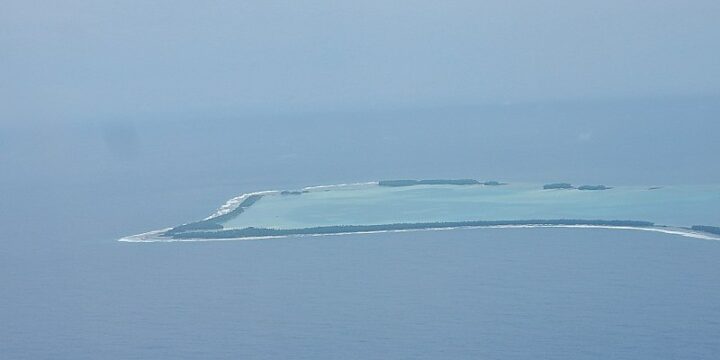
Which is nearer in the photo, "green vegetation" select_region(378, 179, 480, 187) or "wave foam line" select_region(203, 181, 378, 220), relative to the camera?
"wave foam line" select_region(203, 181, 378, 220)

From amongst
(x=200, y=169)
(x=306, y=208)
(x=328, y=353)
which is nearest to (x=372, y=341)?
(x=328, y=353)

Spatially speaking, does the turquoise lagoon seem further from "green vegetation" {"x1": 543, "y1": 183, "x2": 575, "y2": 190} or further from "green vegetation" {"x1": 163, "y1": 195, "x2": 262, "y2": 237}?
"green vegetation" {"x1": 543, "y1": 183, "x2": 575, "y2": 190}

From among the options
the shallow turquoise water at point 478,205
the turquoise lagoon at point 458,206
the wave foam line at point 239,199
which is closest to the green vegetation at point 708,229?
the turquoise lagoon at point 458,206

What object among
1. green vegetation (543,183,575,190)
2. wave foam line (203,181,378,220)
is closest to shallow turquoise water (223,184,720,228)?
green vegetation (543,183,575,190)

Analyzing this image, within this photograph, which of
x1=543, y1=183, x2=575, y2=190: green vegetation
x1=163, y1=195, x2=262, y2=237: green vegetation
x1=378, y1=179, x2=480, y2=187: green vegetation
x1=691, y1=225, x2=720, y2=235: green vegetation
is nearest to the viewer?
x1=691, y1=225, x2=720, y2=235: green vegetation

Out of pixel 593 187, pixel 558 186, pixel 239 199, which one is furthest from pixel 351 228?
pixel 593 187

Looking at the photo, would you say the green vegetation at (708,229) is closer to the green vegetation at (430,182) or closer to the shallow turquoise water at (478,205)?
the shallow turquoise water at (478,205)

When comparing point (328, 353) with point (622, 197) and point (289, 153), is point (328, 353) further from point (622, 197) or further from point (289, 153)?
point (289, 153)

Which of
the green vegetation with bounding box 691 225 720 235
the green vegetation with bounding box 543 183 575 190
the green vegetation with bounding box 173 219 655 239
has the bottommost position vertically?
the green vegetation with bounding box 691 225 720 235
